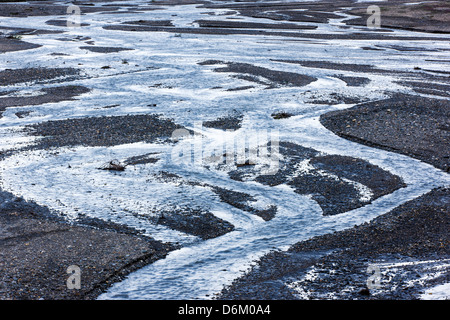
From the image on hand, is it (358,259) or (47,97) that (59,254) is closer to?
(358,259)

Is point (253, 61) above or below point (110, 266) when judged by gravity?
above

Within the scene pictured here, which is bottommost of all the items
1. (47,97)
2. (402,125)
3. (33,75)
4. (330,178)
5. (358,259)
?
(358,259)

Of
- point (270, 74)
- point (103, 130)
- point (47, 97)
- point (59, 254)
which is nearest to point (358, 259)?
point (59, 254)

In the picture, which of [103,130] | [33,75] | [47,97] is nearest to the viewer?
[103,130]

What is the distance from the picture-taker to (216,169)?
28.1 ft

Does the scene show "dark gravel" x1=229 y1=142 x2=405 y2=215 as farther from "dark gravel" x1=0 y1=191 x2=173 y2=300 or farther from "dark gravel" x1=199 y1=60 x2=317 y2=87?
"dark gravel" x1=199 y1=60 x2=317 y2=87

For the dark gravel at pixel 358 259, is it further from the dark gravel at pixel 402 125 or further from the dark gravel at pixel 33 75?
the dark gravel at pixel 33 75

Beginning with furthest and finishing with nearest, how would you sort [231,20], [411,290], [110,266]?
[231,20] → [110,266] → [411,290]

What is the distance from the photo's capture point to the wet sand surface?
551 cm

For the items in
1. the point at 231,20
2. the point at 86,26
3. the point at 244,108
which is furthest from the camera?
the point at 231,20
